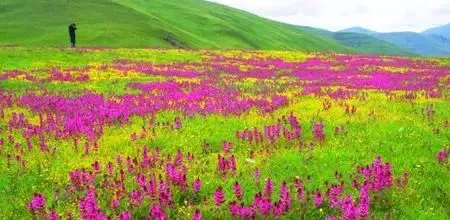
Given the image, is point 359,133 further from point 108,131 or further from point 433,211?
point 108,131

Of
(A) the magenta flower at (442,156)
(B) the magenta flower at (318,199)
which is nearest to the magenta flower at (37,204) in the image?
(B) the magenta flower at (318,199)

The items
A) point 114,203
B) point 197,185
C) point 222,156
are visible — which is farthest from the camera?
point 222,156

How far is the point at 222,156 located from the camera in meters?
12.1

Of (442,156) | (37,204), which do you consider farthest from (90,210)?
(442,156)

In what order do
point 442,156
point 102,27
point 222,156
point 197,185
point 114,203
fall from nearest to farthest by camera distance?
point 114,203, point 197,185, point 442,156, point 222,156, point 102,27

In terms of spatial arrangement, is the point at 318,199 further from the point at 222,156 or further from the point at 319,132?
the point at 319,132

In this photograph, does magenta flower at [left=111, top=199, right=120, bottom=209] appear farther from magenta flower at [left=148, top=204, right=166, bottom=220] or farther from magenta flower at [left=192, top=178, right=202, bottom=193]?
magenta flower at [left=192, top=178, right=202, bottom=193]

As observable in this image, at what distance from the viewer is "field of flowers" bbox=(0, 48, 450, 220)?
29.8ft

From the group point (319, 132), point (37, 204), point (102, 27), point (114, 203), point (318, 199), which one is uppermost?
point (102, 27)

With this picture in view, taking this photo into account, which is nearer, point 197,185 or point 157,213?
point 157,213

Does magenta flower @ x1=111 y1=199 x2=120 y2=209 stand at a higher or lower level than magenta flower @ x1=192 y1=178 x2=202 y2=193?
lower

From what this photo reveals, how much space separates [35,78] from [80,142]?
1667 cm

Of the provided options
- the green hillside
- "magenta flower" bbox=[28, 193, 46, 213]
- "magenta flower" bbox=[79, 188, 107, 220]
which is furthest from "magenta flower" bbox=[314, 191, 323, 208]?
the green hillside

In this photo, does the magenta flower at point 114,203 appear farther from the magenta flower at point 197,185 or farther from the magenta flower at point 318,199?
the magenta flower at point 318,199
